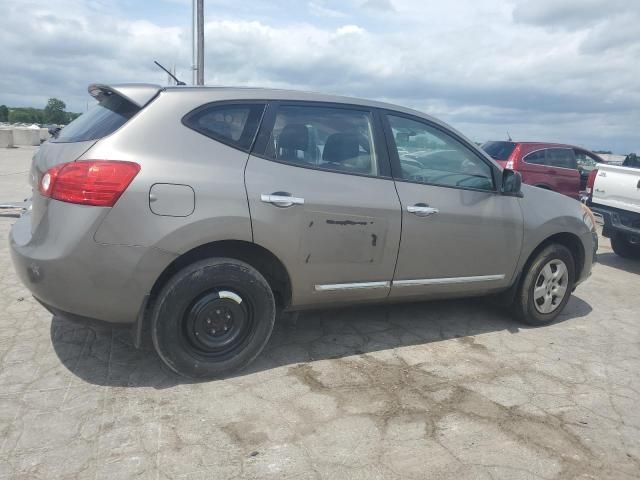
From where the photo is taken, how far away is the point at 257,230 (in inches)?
122

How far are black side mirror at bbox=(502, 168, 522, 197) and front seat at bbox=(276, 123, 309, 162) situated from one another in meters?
1.70

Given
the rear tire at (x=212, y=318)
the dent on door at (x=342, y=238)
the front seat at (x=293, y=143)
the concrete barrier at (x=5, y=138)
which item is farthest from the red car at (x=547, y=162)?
the concrete barrier at (x=5, y=138)

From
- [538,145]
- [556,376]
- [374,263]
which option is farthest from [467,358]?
[538,145]

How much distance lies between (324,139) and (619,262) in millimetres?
6163

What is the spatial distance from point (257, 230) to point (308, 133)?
774 millimetres

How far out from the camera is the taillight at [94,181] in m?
2.74

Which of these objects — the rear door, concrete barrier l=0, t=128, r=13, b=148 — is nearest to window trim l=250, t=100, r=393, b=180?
the rear door

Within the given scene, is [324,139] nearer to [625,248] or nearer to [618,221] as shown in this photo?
[618,221]

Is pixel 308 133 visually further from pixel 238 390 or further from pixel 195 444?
pixel 195 444

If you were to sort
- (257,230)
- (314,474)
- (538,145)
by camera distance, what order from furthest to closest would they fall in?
(538,145) < (257,230) < (314,474)

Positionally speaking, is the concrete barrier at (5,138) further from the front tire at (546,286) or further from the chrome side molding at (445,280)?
the front tire at (546,286)

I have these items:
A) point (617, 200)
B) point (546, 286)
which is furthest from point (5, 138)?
point (546, 286)

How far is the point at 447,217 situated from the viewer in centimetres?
379

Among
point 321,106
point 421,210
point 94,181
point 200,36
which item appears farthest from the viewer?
point 200,36
